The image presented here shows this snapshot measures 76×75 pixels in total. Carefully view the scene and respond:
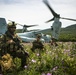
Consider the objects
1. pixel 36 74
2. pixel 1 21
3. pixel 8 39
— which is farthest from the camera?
pixel 1 21

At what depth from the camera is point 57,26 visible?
90.2 ft

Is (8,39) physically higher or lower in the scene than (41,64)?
higher

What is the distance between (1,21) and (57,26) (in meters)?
14.0

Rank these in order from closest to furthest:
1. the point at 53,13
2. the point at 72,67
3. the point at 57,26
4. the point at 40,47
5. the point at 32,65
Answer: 1. the point at 72,67
2. the point at 32,65
3. the point at 40,47
4. the point at 57,26
5. the point at 53,13

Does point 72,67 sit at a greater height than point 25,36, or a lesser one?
greater

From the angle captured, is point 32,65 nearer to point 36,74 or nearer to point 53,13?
point 36,74

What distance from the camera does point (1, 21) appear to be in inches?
1574

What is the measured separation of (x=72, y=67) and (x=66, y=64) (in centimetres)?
27

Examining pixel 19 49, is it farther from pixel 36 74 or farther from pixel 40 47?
pixel 40 47

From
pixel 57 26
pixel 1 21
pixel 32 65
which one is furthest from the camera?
pixel 1 21

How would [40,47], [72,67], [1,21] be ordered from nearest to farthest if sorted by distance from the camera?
[72,67] → [40,47] → [1,21]

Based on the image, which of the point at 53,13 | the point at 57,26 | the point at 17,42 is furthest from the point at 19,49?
the point at 53,13

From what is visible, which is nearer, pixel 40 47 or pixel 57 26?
pixel 40 47

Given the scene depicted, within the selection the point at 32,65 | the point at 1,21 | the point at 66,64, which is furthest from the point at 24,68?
the point at 1,21
